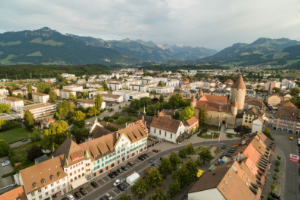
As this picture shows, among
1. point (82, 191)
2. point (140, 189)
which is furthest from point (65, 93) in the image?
point (140, 189)

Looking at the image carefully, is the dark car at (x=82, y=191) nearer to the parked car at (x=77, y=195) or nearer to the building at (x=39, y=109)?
the parked car at (x=77, y=195)

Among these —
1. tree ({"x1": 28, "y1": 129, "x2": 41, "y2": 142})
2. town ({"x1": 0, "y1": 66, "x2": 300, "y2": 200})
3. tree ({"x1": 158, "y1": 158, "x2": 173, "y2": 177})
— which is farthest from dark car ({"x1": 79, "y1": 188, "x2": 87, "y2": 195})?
tree ({"x1": 28, "y1": 129, "x2": 41, "y2": 142})

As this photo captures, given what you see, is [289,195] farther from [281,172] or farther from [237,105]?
[237,105]

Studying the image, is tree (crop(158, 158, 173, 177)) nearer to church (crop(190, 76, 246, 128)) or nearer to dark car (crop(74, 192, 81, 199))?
dark car (crop(74, 192, 81, 199))

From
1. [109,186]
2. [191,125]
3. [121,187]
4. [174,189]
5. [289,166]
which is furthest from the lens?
[191,125]

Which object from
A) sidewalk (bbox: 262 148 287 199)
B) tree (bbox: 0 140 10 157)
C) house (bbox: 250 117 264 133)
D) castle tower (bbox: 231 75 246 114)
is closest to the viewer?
sidewalk (bbox: 262 148 287 199)

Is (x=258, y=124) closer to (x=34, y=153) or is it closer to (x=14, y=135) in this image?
(x=34, y=153)

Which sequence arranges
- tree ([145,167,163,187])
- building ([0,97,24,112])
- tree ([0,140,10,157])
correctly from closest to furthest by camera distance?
tree ([145,167,163,187]) → tree ([0,140,10,157]) → building ([0,97,24,112])

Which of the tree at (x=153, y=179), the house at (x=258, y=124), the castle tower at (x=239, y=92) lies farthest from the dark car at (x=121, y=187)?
the castle tower at (x=239, y=92)
